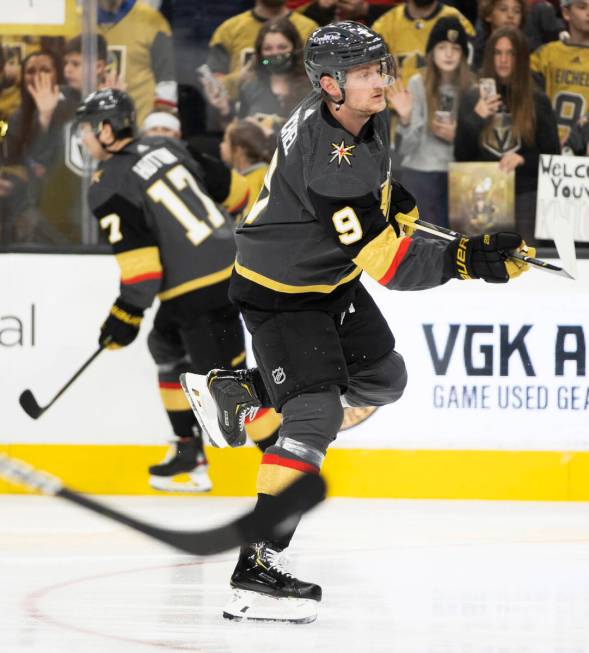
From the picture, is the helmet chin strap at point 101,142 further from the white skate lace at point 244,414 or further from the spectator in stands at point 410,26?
the white skate lace at point 244,414

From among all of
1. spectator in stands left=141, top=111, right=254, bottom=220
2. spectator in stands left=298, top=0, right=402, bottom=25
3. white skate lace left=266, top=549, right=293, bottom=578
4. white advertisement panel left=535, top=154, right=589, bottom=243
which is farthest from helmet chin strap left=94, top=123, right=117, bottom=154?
white skate lace left=266, top=549, right=293, bottom=578

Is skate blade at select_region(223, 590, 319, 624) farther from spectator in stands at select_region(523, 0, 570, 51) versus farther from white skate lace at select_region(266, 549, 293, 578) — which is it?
spectator in stands at select_region(523, 0, 570, 51)

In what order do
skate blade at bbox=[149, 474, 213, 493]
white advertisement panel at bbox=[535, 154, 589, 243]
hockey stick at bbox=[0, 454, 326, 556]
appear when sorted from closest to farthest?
1. hockey stick at bbox=[0, 454, 326, 556]
2. skate blade at bbox=[149, 474, 213, 493]
3. white advertisement panel at bbox=[535, 154, 589, 243]

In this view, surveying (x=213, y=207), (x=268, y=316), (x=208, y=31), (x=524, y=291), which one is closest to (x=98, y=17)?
(x=208, y=31)

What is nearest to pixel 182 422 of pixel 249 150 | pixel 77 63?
pixel 249 150

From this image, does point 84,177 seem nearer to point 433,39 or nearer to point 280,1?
point 280,1

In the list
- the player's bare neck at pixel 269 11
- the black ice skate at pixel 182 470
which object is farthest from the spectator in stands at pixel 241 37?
the black ice skate at pixel 182 470

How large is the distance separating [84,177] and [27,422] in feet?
3.25

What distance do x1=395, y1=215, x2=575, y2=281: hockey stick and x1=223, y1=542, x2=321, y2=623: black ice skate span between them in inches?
31.8

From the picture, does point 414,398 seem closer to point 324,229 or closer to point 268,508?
point 324,229

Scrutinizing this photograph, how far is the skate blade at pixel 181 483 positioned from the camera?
16.4 feet

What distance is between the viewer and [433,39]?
17.4ft

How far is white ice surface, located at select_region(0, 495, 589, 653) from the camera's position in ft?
9.43

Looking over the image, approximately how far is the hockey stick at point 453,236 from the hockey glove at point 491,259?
0.02 m
